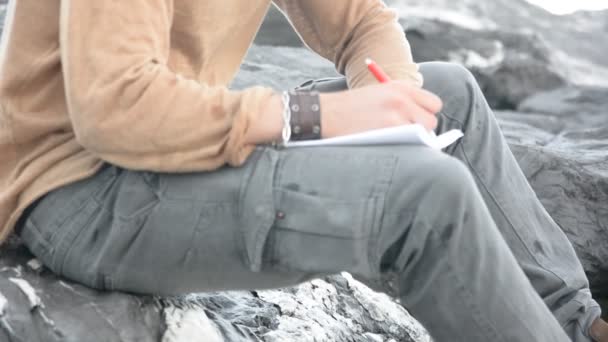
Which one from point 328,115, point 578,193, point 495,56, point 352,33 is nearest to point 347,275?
point 352,33

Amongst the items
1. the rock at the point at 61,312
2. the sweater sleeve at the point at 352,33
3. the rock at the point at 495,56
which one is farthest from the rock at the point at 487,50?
the rock at the point at 61,312

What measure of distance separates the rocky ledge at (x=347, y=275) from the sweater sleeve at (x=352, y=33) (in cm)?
56

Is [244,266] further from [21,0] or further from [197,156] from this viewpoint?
[21,0]

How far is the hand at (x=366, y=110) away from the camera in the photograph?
4.65 ft

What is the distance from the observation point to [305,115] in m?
1.41

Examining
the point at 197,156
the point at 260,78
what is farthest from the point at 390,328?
the point at 260,78

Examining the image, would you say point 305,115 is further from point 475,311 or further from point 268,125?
point 475,311

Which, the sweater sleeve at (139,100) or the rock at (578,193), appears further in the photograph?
the rock at (578,193)

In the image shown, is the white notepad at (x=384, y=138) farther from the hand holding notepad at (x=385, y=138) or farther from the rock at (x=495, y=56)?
the rock at (x=495, y=56)

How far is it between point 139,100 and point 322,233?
0.35 meters

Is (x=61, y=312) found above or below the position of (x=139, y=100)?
below

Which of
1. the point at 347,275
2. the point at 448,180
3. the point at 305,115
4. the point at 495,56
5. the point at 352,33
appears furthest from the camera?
the point at 495,56

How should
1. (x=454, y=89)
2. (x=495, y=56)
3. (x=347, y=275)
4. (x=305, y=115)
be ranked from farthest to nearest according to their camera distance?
(x=495, y=56)
(x=347, y=275)
(x=454, y=89)
(x=305, y=115)

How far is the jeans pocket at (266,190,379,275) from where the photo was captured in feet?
4.29
